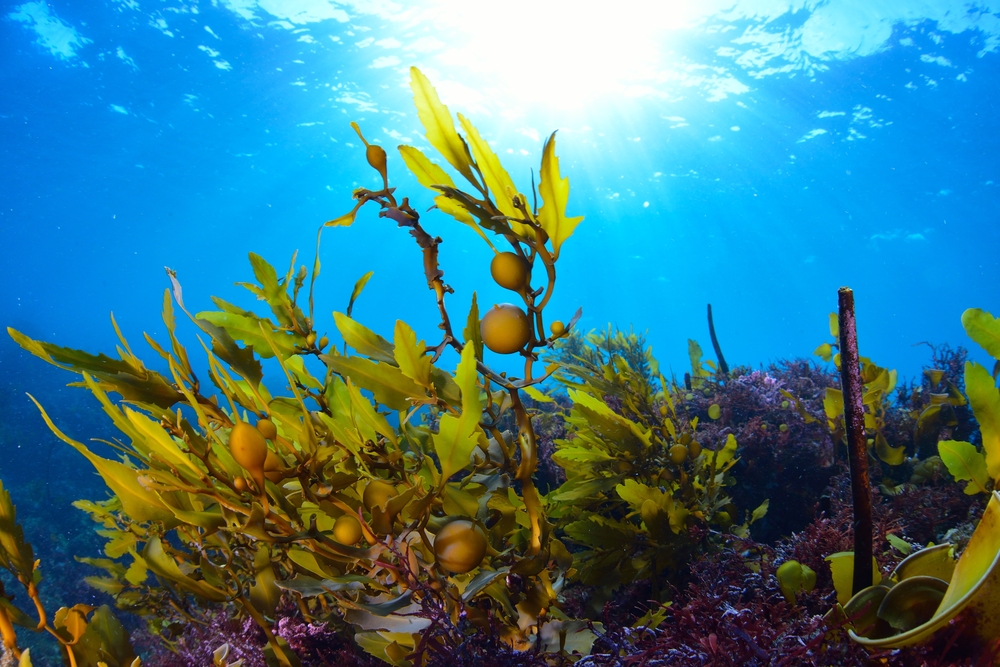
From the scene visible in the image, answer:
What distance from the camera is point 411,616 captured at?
2.62 feet

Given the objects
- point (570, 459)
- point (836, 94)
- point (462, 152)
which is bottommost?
point (570, 459)

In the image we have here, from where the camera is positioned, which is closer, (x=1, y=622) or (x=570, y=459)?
(x=1, y=622)

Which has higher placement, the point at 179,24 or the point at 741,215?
the point at 741,215

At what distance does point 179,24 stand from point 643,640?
2858 centimetres

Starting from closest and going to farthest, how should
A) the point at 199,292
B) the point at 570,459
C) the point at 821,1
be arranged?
the point at 570,459 → the point at 821,1 → the point at 199,292

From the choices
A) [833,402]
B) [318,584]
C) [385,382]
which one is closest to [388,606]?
[318,584]

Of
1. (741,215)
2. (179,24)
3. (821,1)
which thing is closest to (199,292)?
(179,24)

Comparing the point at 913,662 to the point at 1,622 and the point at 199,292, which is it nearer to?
the point at 1,622

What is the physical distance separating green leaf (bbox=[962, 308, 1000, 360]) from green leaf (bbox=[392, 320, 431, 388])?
1187 millimetres

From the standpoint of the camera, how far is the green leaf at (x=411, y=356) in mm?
745

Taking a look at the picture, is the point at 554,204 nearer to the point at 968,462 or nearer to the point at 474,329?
the point at 474,329

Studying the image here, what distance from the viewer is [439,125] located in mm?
797

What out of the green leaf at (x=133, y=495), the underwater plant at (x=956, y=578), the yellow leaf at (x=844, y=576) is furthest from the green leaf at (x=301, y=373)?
the yellow leaf at (x=844, y=576)

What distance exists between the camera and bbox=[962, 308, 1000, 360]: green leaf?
3.18 ft
